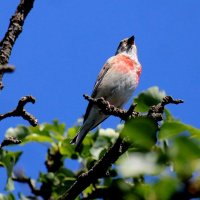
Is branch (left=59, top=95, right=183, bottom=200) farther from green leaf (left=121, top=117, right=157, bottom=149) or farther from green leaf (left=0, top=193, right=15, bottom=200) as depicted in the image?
green leaf (left=121, top=117, right=157, bottom=149)

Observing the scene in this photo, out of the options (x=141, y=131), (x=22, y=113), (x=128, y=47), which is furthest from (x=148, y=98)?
(x=128, y=47)

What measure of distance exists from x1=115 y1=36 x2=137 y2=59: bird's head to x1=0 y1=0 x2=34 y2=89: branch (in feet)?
19.4

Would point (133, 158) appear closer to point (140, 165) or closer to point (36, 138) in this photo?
point (140, 165)

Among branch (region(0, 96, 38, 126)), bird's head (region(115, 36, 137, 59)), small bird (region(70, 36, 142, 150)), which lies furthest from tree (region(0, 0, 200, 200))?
bird's head (region(115, 36, 137, 59))

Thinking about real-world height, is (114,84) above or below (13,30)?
above

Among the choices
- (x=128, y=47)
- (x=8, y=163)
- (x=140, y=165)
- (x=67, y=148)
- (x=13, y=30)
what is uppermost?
(x=128, y=47)

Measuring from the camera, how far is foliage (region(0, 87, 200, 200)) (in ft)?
1.77

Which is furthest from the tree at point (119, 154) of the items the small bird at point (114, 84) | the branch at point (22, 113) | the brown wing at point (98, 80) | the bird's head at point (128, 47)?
the bird's head at point (128, 47)

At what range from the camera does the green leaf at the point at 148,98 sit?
8.63 feet

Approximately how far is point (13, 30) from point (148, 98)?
1.06 m

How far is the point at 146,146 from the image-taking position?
57 cm

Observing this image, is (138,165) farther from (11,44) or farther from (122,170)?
(11,44)

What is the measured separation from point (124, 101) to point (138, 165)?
7.08 metres

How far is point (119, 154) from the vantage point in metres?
2.65
